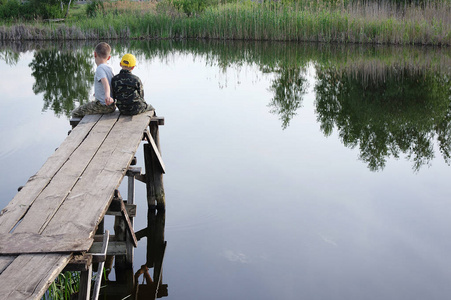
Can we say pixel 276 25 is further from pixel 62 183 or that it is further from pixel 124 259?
pixel 62 183

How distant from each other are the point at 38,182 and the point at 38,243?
1114 mm

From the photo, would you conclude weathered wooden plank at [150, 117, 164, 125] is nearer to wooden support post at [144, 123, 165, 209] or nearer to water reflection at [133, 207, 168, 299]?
wooden support post at [144, 123, 165, 209]

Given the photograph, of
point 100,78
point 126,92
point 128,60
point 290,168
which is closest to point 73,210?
point 126,92

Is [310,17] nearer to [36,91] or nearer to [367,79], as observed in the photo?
[367,79]

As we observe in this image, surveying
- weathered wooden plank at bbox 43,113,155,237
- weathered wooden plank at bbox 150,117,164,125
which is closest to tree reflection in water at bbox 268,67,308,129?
weathered wooden plank at bbox 150,117,164,125

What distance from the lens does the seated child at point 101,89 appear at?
248 inches

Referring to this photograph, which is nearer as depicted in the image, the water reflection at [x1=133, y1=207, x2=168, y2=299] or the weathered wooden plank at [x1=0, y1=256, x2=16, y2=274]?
Answer: the weathered wooden plank at [x1=0, y1=256, x2=16, y2=274]

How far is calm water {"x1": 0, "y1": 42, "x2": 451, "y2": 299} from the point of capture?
529 cm

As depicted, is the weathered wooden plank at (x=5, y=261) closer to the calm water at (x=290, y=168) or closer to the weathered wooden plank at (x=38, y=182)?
the weathered wooden plank at (x=38, y=182)

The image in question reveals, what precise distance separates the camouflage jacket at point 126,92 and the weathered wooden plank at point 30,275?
10.7 feet

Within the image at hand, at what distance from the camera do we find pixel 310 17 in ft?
73.2

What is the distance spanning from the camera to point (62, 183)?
4336 mm

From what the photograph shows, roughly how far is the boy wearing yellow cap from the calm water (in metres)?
1.20

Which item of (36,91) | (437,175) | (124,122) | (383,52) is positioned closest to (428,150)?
(437,175)
